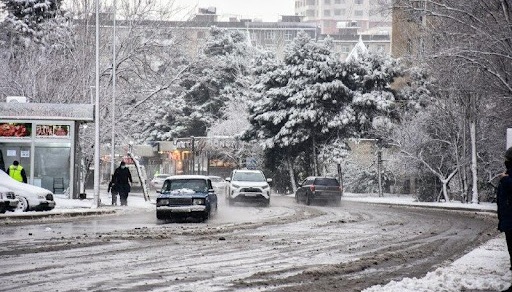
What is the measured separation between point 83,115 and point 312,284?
2870 cm

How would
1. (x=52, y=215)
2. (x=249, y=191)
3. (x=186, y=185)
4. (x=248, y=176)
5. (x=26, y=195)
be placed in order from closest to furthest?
(x=186, y=185)
(x=26, y=195)
(x=52, y=215)
(x=249, y=191)
(x=248, y=176)

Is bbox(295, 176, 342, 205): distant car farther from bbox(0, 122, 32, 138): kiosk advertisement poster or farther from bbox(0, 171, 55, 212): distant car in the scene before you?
bbox(0, 171, 55, 212): distant car

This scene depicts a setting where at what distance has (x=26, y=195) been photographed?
3259 centimetres

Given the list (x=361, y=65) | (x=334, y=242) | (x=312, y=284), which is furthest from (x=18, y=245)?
(x=361, y=65)

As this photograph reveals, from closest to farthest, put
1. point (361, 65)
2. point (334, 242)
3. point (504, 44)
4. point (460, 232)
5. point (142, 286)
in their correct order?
point (142, 286) → point (334, 242) → point (460, 232) → point (504, 44) → point (361, 65)

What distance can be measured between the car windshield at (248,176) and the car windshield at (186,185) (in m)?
13.8

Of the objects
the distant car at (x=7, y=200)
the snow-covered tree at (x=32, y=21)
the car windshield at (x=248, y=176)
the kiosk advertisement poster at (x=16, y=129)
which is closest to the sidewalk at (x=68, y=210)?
the distant car at (x=7, y=200)

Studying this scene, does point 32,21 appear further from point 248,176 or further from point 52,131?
point 52,131

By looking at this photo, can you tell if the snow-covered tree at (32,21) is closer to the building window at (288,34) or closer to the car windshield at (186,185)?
the car windshield at (186,185)

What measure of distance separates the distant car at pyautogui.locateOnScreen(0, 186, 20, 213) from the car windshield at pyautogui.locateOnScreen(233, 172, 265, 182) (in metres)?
15.4

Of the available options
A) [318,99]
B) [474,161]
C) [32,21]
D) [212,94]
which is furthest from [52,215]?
[212,94]

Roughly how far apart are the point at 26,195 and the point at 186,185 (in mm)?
5529

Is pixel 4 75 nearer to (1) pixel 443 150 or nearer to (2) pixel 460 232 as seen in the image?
(1) pixel 443 150

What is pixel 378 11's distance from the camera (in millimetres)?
39219
